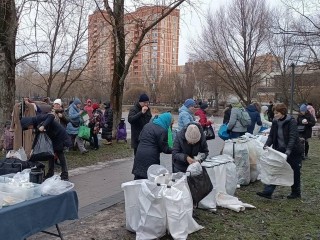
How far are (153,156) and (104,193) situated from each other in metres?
1.82

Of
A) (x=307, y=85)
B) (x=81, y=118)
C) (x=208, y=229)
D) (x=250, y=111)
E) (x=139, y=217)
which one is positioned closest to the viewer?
(x=139, y=217)

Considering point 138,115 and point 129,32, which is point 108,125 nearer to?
point 129,32

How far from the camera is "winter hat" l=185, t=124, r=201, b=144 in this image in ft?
17.7

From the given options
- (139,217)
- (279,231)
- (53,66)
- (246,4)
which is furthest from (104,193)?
(246,4)

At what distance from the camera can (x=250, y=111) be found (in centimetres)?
1195

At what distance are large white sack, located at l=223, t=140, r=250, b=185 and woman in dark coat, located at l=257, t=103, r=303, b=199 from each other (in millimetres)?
746

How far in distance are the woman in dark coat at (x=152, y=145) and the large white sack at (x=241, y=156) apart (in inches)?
87.0

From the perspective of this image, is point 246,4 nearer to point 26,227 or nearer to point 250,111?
point 250,111

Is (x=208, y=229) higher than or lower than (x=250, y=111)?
lower

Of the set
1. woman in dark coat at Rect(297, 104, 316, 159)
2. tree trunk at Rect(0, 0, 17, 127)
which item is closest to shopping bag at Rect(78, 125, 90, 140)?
tree trunk at Rect(0, 0, 17, 127)

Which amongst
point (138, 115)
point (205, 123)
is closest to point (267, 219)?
point (138, 115)

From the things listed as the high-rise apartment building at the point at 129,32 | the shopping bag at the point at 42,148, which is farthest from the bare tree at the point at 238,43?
the shopping bag at the point at 42,148

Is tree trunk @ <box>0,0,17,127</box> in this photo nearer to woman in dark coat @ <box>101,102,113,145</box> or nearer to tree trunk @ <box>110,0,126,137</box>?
woman in dark coat @ <box>101,102,113,145</box>

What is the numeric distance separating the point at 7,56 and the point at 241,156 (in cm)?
660
